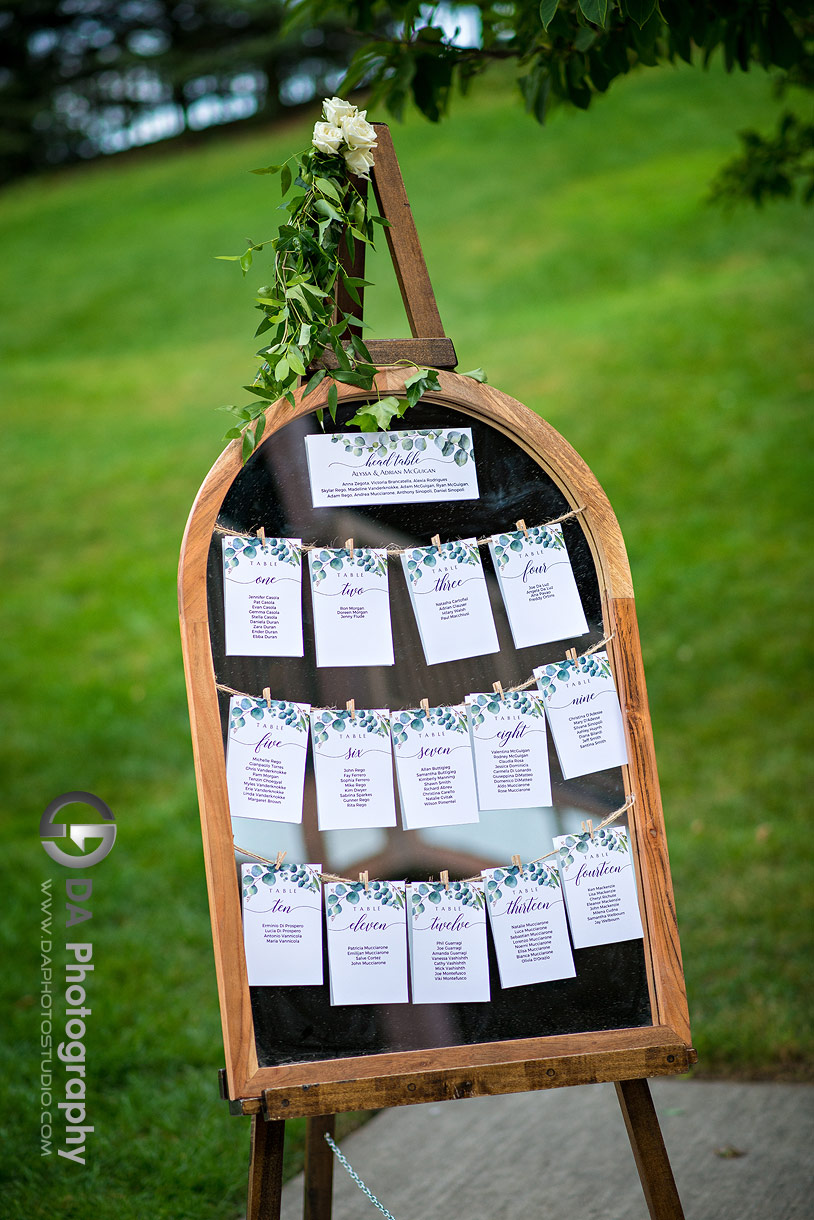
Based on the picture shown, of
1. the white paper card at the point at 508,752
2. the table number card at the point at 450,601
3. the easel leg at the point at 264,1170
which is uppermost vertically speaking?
the table number card at the point at 450,601

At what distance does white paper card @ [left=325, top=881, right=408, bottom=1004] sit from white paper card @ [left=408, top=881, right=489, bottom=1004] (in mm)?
22

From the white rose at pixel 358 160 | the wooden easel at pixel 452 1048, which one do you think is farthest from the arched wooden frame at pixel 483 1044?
the white rose at pixel 358 160

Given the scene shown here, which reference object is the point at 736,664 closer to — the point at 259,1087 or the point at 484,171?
the point at 259,1087

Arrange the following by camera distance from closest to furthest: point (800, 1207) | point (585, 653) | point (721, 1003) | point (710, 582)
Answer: point (585, 653), point (800, 1207), point (721, 1003), point (710, 582)

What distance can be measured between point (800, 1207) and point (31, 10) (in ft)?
76.4

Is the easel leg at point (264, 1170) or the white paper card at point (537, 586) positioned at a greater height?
the white paper card at point (537, 586)

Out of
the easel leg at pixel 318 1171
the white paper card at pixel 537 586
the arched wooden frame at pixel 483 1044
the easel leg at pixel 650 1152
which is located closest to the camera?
the arched wooden frame at pixel 483 1044

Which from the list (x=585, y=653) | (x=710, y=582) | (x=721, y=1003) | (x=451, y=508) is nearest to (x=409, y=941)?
(x=585, y=653)

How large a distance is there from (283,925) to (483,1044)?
38cm

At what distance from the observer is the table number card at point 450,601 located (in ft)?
5.79

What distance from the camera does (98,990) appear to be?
3471 mm

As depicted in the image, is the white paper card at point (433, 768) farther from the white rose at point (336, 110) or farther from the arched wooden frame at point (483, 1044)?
the white rose at point (336, 110)

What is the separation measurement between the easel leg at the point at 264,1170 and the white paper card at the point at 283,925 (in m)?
0.21

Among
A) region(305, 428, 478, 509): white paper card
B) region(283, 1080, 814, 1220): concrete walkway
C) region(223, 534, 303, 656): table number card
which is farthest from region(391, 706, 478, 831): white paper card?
region(283, 1080, 814, 1220): concrete walkway
